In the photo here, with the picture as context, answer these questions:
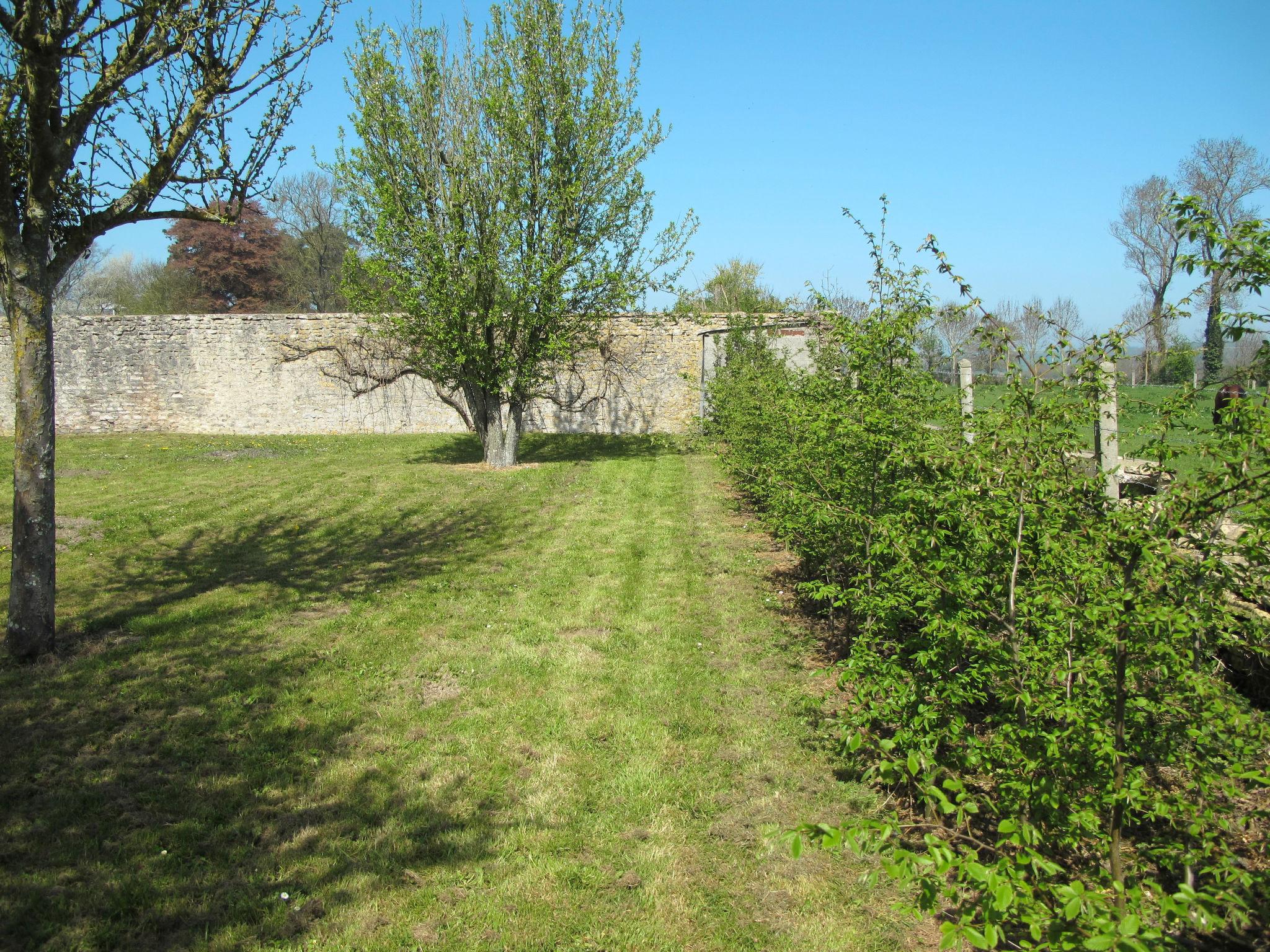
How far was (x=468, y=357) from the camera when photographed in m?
12.2

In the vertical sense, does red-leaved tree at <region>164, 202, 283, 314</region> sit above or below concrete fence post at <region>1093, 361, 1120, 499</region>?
above

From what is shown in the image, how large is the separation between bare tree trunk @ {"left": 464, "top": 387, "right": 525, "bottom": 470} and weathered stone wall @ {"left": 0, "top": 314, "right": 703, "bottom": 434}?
5678 mm

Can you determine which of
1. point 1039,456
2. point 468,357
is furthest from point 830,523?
point 468,357

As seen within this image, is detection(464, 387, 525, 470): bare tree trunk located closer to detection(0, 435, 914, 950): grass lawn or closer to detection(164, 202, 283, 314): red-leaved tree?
detection(0, 435, 914, 950): grass lawn

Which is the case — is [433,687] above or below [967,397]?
below

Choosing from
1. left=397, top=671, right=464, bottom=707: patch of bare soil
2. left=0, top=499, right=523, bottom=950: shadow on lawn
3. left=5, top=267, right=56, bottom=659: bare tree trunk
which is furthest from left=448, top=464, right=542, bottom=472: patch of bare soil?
left=397, top=671, right=464, bottom=707: patch of bare soil

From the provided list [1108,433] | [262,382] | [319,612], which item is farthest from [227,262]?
[1108,433]

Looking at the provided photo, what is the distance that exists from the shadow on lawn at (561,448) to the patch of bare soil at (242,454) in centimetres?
304

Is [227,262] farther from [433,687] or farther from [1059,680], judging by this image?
[1059,680]

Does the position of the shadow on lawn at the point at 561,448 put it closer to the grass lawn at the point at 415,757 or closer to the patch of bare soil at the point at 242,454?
the patch of bare soil at the point at 242,454

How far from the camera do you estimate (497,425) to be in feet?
45.2

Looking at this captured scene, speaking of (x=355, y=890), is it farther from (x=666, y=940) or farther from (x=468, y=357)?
(x=468, y=357)

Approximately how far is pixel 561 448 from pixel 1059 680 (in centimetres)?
1498

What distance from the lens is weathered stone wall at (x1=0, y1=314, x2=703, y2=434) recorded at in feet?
63.9
